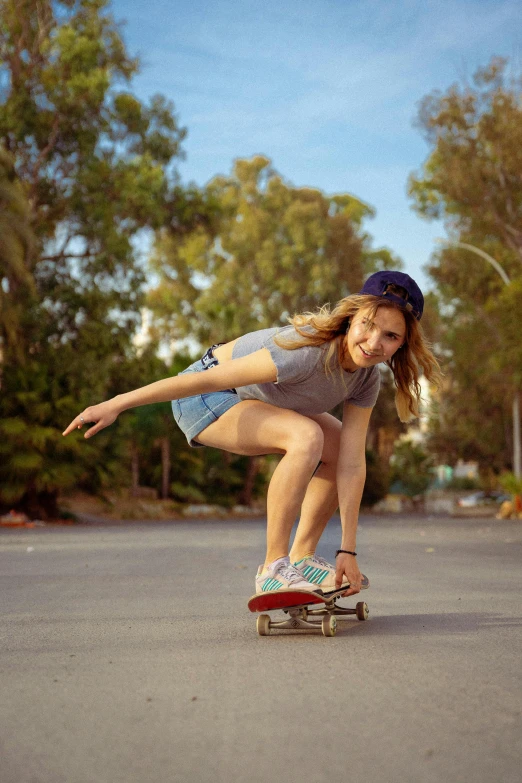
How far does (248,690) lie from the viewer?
4027mm

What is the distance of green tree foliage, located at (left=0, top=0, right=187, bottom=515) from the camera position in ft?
91.1

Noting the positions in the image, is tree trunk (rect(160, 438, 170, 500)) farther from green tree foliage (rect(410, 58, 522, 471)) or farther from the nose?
the nose

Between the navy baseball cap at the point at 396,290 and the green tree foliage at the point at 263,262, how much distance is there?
4890 centimetres

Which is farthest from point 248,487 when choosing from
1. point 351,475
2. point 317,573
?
point 351,475

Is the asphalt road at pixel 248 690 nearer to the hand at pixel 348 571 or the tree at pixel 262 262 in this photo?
the hand at pixel 348 571

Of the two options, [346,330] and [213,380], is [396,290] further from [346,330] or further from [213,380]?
[213,380]

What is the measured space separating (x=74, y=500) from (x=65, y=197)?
30.9ft

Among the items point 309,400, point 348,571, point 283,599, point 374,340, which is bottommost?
point 283,599

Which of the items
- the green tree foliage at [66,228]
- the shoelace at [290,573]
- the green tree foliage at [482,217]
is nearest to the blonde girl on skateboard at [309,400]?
the shoelace at [290,573]

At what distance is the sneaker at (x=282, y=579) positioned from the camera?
5395mm

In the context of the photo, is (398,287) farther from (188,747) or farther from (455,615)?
(188,747)

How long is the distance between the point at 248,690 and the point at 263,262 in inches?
2047

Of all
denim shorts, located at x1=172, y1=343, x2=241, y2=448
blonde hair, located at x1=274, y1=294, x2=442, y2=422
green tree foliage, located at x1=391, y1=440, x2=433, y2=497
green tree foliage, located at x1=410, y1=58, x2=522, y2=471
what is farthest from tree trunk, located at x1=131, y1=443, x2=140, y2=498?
blonde hair, located at x1=274, y1=294, x2=442, y2=422

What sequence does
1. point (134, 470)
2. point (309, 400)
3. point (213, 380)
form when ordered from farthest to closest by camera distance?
1. point (134, 470)
2. point (309, 400)
3. point (213, 380)
